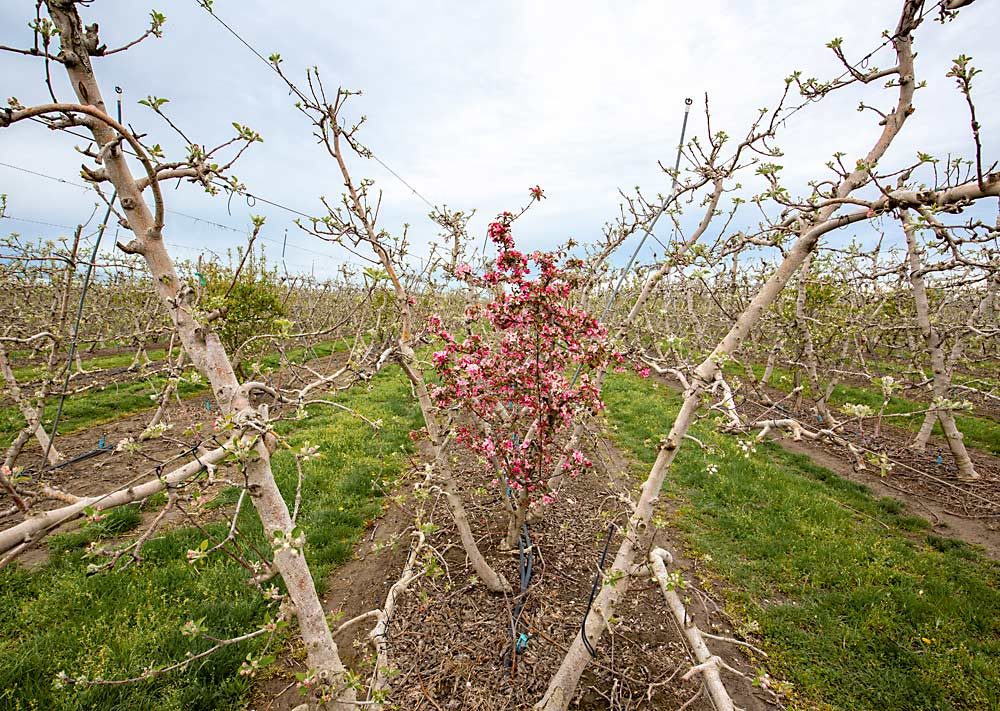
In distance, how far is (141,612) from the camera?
3506 mm

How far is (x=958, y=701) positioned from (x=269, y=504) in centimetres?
502

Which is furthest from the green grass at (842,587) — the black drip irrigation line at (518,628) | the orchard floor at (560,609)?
the black drip irrigation line at (518,628)

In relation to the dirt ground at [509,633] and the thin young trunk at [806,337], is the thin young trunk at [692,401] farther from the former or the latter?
the thin young trunk at [806,337]

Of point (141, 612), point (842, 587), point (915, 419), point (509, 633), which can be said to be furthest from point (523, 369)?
point (915, 419)

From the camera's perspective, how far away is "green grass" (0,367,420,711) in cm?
289

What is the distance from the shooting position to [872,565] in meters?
4.66

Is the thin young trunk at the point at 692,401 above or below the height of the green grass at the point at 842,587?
above

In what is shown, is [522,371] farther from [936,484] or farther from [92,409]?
[92,409]

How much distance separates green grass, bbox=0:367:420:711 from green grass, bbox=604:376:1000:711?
3584 millimetres

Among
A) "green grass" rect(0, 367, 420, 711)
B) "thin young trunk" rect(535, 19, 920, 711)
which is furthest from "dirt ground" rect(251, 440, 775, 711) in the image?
"green grass" rect(0, 367, 420, 711)

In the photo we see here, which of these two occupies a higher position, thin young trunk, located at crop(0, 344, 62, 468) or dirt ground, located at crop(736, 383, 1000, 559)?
thin young trunk, located at crop(0, 344, 62, 468)

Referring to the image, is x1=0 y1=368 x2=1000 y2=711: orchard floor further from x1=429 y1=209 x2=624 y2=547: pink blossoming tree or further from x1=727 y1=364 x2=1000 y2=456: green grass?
x1=727 y1=364 x2=1000 y2=456: green grass

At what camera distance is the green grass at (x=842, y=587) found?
11.1 ft

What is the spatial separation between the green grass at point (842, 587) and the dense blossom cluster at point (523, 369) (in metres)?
0.99
